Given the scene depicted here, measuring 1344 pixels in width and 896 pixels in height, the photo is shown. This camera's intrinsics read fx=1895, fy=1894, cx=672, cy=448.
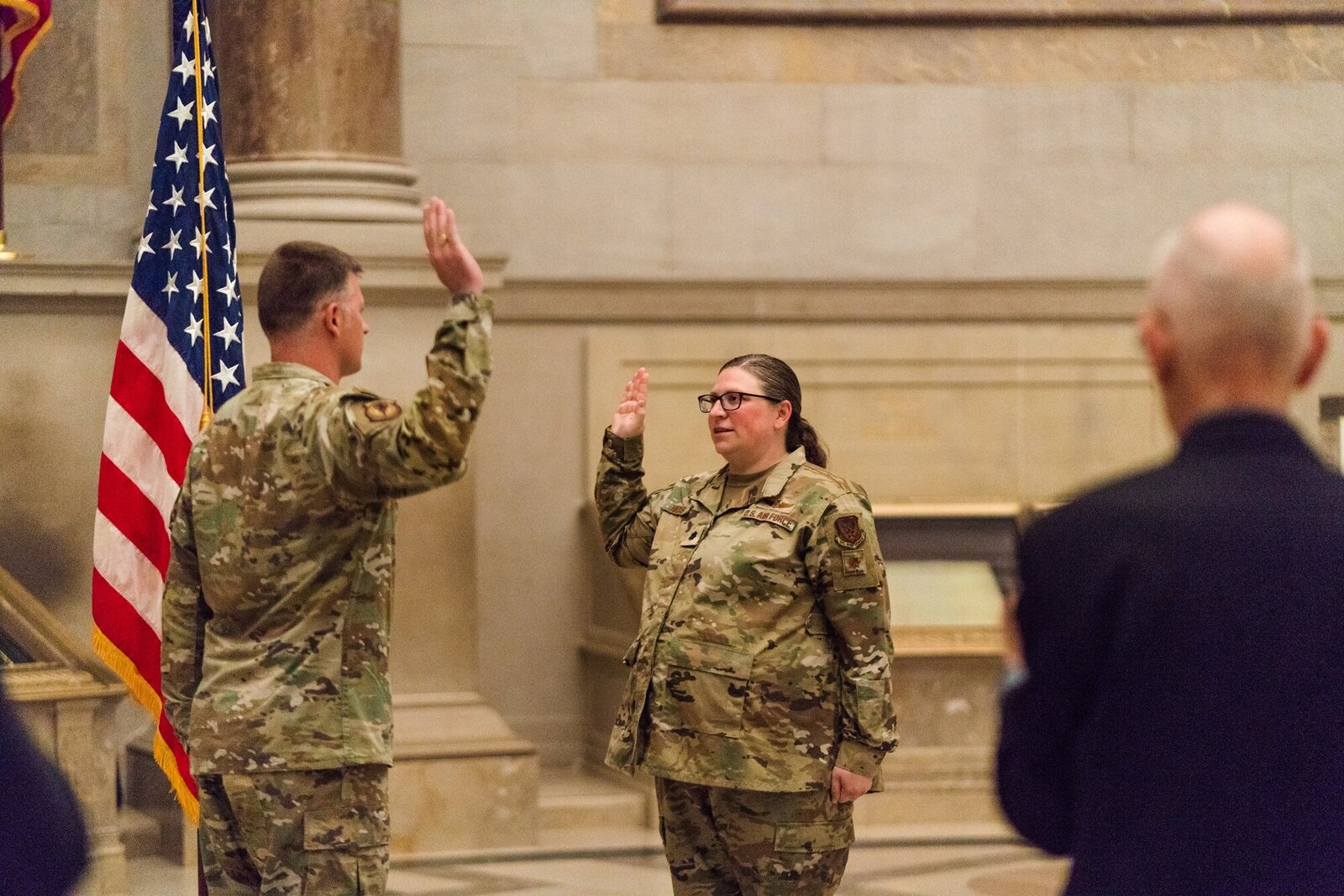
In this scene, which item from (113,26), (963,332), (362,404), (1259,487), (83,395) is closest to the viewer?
(1259,487)

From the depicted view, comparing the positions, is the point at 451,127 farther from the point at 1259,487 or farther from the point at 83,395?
the point at 1259,487

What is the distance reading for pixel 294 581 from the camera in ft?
12.6

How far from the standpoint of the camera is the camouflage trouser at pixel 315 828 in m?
3.82

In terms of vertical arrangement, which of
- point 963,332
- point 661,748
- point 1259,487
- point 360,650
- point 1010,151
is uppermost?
point 1010,151

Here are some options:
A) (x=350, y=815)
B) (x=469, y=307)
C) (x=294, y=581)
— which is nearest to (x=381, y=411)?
(x=469, y=307)

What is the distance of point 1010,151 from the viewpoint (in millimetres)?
10266

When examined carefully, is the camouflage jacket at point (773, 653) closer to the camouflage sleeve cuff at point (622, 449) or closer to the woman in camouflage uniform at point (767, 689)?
the woman in camouflage uniform at point (767, 689)

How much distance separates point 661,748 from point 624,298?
5413 mm

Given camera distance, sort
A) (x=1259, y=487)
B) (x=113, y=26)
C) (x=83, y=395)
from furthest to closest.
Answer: (x=113, y=26) → (x=83, y=395) → (x=1259, y=487)

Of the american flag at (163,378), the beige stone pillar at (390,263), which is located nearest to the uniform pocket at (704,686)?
the american flag at (163,378)

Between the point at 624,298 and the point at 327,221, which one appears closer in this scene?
the point at 327,221

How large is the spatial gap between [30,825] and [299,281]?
2.23 meters

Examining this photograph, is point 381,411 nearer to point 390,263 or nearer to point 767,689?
point 767,689

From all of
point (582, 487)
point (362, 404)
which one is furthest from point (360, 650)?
point (582, 487)
